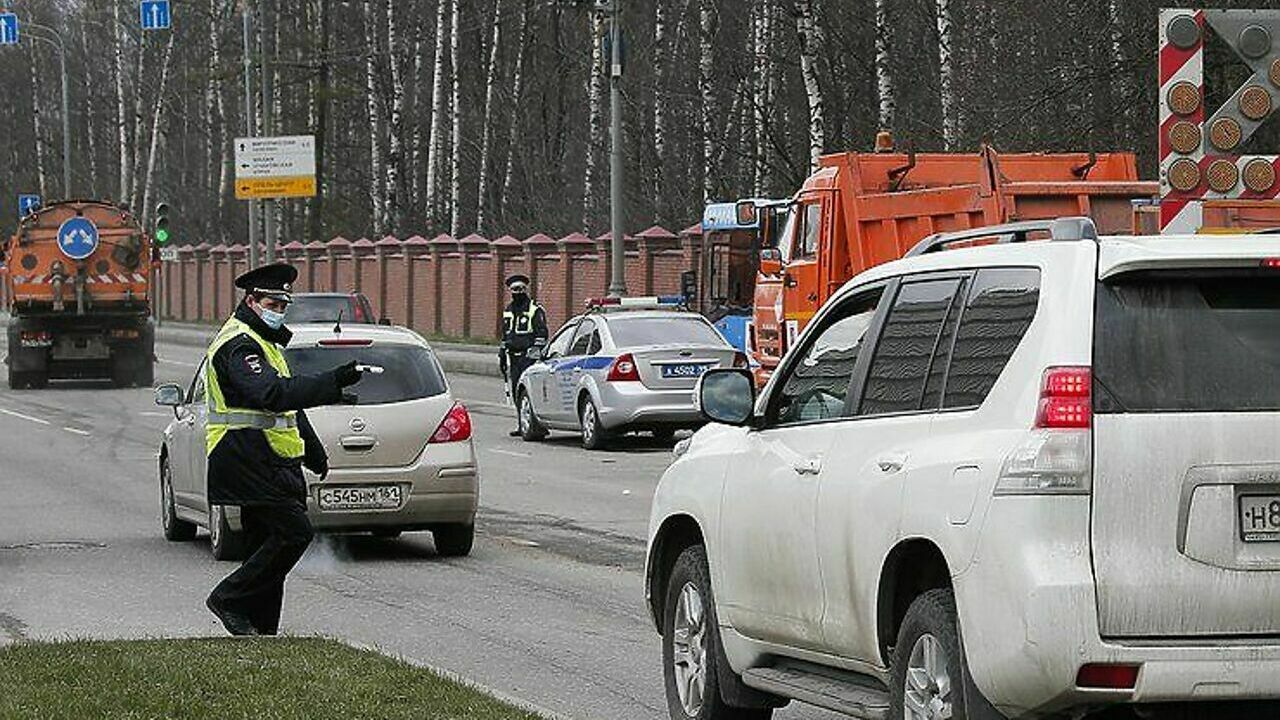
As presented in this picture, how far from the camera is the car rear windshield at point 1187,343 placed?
22.7 ft

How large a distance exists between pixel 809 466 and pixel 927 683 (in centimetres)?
115

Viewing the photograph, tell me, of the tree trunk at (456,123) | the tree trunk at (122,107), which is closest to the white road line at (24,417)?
the tree trunk at (456,123)

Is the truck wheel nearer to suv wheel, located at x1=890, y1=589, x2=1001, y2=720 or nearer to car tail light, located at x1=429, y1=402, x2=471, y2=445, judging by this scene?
car tail light, located at x1=429, y1=402, x2=471, y2=445

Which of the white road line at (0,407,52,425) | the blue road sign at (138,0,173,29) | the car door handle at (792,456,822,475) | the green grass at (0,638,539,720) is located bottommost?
the white road line at (0,407,52,425)

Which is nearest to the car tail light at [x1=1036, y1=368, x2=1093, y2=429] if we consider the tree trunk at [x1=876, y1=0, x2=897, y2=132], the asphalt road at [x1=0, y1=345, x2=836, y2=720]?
the asphalt road at [x1=0, y1=345, x2=836, y2=720]

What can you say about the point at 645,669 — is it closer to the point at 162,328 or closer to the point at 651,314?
the point at 651,314

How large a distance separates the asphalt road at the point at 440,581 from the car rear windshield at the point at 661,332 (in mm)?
1736

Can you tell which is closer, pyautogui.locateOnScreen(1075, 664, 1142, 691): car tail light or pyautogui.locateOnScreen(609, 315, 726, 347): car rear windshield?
pyautogui.locateOnScreen(1075, 664, 1142, 691): car tail light

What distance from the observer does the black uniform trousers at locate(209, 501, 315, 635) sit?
1219cm

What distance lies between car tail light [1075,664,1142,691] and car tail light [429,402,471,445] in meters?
10.0

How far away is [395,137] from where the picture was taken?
232 ft

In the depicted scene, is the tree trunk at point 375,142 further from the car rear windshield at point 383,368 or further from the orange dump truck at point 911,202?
the car rear windshield at point 383,368

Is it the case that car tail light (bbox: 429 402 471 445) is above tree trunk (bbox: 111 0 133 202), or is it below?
below

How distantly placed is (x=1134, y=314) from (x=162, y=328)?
71584 millimetres
